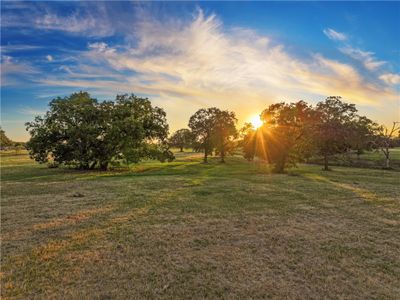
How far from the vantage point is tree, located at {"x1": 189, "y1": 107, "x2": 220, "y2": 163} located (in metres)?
52.2

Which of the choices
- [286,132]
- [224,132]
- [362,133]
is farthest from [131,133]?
[362,133]

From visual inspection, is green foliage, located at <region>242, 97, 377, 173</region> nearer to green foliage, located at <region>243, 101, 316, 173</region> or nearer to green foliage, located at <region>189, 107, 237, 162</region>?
green foliage, located at <region>243, 101, 316, 173</region>

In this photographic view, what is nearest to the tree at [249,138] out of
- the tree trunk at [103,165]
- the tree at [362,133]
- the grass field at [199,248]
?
the tree at [362,133]

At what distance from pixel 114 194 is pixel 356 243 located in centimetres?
1265

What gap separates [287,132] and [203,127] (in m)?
24.1

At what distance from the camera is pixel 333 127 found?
3538cm

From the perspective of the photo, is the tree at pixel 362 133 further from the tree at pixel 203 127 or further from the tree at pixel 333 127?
the tree at pixel 203 127

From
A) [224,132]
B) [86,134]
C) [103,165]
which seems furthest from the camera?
[224,132]

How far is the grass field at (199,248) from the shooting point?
555cm

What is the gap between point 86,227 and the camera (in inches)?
377

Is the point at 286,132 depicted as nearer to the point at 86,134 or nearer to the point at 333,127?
the point at 333,127

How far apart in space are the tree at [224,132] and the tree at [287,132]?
1837 centimetres

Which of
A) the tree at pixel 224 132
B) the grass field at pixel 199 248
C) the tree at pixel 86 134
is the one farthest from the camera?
the tree at pixel 224 132

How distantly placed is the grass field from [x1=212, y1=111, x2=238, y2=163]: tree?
1448 inches
